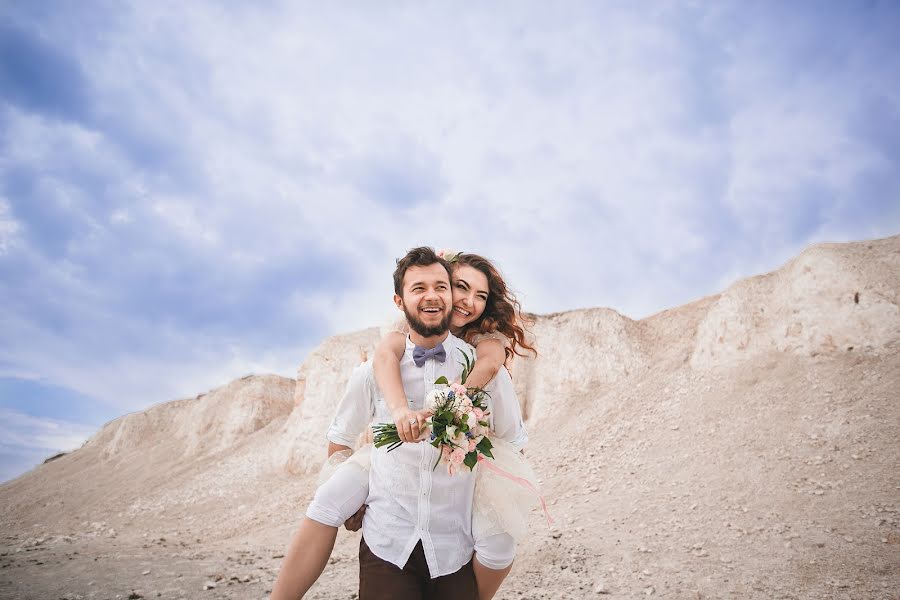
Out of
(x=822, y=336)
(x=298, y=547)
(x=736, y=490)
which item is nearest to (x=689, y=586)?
(x=736, y=490)

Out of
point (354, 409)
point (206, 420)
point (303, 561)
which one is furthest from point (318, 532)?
point (206, 420)

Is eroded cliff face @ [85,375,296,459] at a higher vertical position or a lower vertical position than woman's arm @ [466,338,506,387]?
higher

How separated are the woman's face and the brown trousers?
150 cm

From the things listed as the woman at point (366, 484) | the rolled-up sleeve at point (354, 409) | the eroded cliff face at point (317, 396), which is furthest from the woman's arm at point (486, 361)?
the eroded cliff face at point (317, 396)

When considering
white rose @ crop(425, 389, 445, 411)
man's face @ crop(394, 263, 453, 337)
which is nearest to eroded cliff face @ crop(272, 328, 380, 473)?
man's face @ crop(394, 263, 453, 337)

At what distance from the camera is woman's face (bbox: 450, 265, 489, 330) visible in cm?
362

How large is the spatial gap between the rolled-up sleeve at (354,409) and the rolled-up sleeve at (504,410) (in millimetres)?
789

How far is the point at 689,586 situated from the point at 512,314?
17.5ft

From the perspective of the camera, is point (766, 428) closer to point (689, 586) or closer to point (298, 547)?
point (689, 586)

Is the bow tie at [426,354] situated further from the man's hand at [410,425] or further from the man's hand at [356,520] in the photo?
the man's hand at [356,520]

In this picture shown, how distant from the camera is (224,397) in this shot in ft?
103

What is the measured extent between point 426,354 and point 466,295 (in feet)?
2.15

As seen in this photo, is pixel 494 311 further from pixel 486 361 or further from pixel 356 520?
pixel 356 520

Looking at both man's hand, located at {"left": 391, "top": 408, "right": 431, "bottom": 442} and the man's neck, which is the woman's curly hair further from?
man's hand, located at {"left": 391, "top": 408, "right": 431, "bottom": 442}
